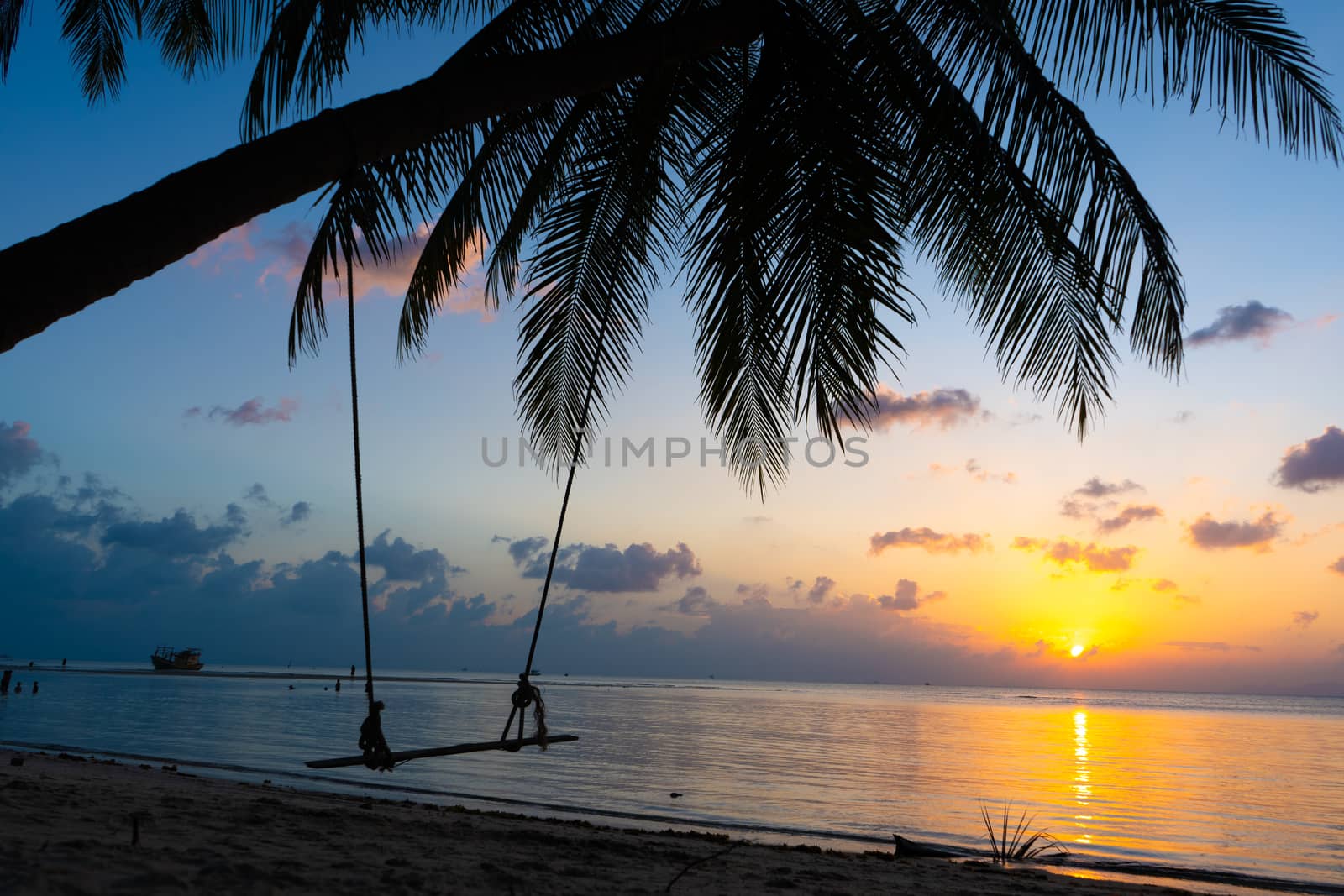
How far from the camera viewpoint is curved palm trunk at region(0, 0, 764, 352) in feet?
8.16

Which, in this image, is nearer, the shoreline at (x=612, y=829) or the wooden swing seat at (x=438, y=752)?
the wooden swing seat at (x=438, y=752)

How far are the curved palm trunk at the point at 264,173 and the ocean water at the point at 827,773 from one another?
33.5 ft

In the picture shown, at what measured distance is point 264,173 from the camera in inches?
112

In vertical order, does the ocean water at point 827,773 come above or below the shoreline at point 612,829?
below

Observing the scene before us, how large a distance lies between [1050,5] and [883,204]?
1.23 metres

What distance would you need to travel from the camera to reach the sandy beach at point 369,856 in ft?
15.1

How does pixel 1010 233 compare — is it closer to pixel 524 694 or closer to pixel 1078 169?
pixel 1078 169

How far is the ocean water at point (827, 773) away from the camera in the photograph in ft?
42.2

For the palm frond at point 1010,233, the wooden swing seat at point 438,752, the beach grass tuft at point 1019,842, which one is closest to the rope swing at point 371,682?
the wooden swing seat at point 438,752

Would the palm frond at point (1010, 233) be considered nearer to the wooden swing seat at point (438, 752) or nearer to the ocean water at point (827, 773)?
the wooden swing seat at point (438, 752)

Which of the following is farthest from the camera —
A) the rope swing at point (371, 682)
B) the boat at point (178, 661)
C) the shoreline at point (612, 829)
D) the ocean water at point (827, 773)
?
the boat at point (178, 661)

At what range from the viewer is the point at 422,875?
5223 mm

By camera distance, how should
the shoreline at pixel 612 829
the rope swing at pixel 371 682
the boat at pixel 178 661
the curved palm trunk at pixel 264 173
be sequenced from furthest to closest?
1. the boat at pixel 178 661
2. the shoreline at pixel 612 829
3. the rope swing at pixel 371 682
4. the curved palm trunk at pixel 264 173

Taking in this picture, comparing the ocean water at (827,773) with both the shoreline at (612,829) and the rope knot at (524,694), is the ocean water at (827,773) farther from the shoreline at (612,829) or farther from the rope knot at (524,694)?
the rope knot at (524,694)
